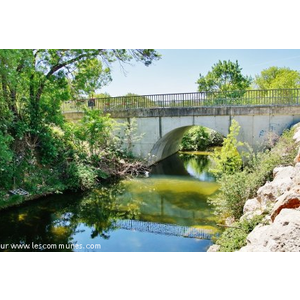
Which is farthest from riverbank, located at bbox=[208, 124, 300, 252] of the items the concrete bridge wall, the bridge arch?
the bridge arch

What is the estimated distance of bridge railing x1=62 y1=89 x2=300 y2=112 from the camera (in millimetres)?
13336

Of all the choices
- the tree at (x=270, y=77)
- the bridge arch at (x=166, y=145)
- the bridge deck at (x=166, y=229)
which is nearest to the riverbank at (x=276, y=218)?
the bridge deck at (x=166, y=229)

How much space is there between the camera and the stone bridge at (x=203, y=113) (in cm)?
1326

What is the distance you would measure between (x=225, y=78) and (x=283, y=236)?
24114mm

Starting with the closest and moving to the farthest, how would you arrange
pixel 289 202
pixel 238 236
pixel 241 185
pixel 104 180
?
1. pixel 289 202
2. pixel 238 236
3. pixel 241 185
4. pixel 104 180

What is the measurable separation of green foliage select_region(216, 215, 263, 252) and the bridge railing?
869cm

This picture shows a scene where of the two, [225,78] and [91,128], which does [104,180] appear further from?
[225,78]

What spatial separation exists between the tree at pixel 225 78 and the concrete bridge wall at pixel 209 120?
1150 centimetres

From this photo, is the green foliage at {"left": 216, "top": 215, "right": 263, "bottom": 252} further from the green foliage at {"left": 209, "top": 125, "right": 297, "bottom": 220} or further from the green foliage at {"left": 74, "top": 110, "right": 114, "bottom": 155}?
the green foliage at {"left": 74, "top": 110, "right": 114, "bottom": 155}

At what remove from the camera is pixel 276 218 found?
4.91 m

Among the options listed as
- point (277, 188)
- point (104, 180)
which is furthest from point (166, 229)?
point (104, 180)

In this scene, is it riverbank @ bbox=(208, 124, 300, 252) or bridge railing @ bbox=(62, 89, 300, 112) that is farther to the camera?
bridge railing @ bbox=(62, 89, 300, 112)

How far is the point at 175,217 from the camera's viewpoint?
944 centimetres

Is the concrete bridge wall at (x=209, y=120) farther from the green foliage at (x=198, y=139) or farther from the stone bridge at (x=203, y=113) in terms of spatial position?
the green foliage at (x=198, y=139)
